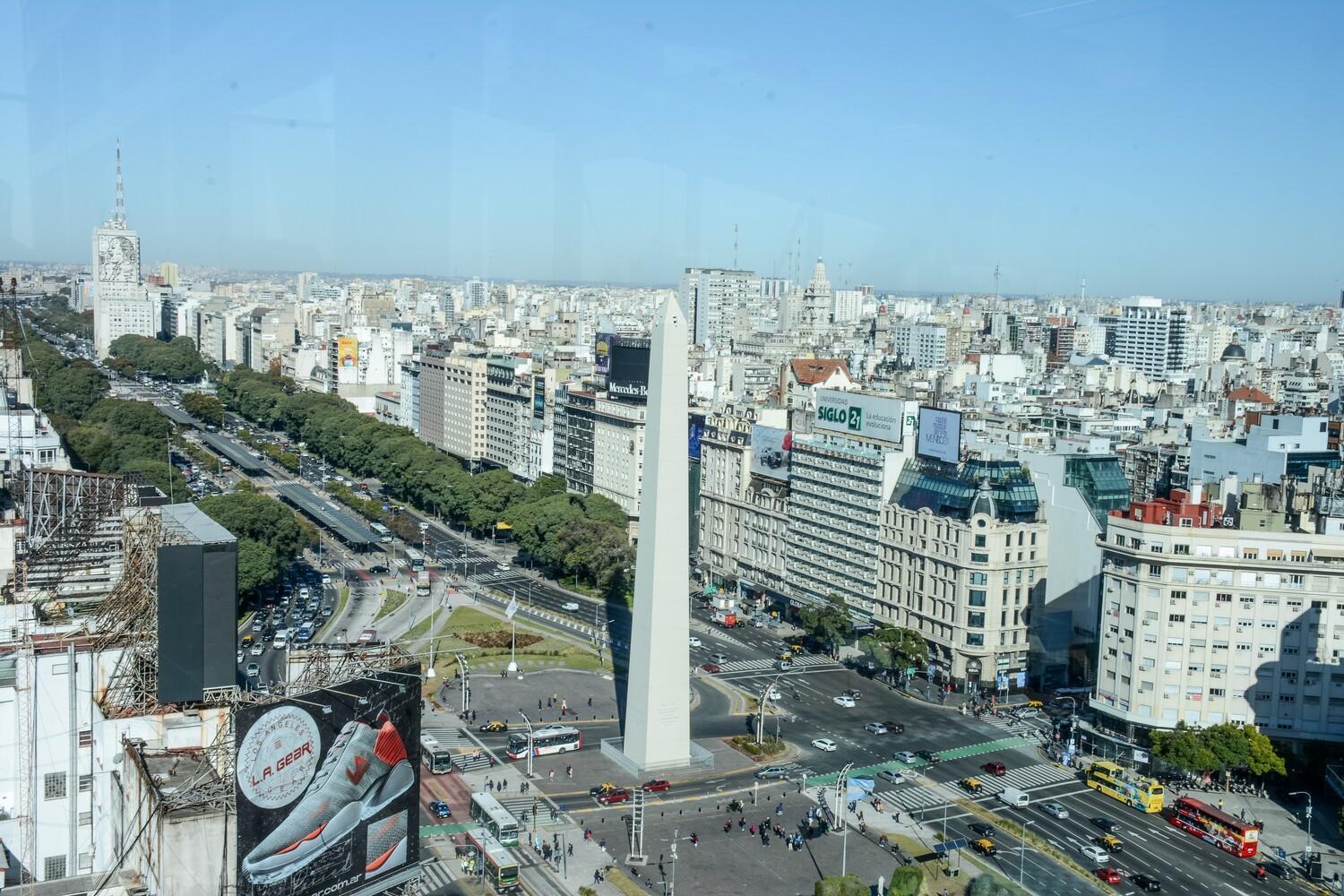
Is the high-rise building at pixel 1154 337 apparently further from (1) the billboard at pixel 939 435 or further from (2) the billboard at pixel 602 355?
(1) the billboard at pixel 939 435

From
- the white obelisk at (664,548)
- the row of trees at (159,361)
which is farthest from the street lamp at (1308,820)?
the row of trees at (159,361)

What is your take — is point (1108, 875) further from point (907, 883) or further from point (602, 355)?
point (602, 355)

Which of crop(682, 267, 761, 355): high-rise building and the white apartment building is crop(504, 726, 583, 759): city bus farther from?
crop(682, 267, 761, 355): high-rise building

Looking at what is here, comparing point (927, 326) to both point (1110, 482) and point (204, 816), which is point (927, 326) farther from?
point (204, 816)

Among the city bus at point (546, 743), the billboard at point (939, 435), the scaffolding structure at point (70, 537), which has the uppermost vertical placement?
the billboard at point (939, 435)

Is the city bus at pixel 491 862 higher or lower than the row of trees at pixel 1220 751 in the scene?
lower

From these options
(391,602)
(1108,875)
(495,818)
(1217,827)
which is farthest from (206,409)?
(1108,875)

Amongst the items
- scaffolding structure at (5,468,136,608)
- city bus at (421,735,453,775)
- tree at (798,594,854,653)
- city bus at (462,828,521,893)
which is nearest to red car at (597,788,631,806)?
city bus at (462,828,521,893)
